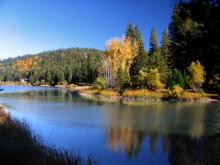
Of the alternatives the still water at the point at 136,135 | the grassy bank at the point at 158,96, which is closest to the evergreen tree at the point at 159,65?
the grassy bank at the point at 158,96

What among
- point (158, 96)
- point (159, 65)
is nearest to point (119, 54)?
point (159, 65)

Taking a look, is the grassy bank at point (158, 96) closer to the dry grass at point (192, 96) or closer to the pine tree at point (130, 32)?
the dry grass at point (192, 96)

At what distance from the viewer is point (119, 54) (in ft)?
234

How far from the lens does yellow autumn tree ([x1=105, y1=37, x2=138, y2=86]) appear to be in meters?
70.5

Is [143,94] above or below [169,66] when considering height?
below

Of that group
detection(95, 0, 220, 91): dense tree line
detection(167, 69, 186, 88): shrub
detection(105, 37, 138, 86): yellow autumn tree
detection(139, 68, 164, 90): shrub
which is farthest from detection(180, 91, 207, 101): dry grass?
detection(105, 37, 138, 86): yellow autumn tree

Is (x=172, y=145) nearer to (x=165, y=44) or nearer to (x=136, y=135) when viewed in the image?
(x=136, y=135)

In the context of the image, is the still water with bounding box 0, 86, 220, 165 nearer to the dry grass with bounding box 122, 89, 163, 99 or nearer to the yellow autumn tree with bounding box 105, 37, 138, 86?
the dry grass with bounding box 122, 89, 163, 99

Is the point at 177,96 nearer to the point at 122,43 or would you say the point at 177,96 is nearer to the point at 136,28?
the point at 122,43

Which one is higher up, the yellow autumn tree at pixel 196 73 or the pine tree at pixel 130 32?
the pine tree at pixel 130 32

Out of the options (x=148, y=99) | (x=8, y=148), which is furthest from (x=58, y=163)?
(x=148, y=99)

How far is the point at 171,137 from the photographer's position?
23922 millimetres

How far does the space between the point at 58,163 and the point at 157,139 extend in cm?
A: 1187

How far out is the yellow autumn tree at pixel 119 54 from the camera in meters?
70.5
